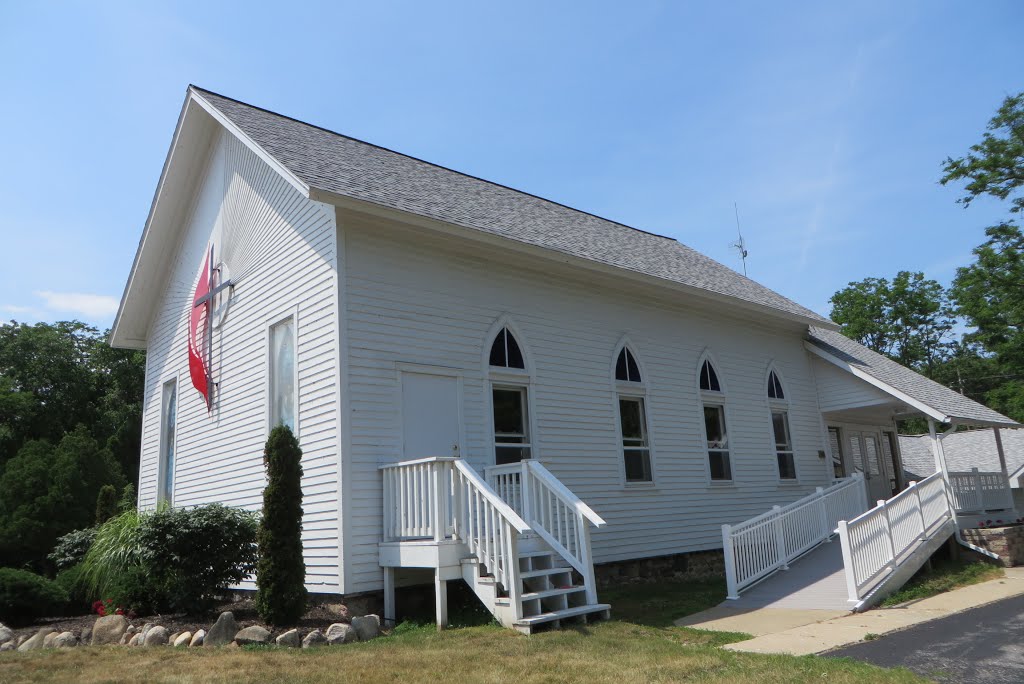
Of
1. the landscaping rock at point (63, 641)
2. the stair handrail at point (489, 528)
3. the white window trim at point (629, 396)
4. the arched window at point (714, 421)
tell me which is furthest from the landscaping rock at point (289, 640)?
the arched window at point (714, 421)

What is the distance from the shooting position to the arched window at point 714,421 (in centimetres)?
1603

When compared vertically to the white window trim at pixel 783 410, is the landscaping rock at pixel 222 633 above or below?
below

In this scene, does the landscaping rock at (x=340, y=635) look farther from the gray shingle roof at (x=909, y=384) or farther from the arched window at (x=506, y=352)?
the gray shingle roof at (x=909, y=384)

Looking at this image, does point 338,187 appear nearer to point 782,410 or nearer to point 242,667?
point 242,667

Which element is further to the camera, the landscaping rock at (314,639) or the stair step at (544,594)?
the stair step at (544,594)

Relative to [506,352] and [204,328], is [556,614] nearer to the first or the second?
[506,352]

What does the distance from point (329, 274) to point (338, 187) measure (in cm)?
122

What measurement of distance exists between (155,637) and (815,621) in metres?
8.16

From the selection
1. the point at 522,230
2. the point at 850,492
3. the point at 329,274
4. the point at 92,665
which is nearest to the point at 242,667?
the point at 92,665

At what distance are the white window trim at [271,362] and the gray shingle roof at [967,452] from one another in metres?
26.7

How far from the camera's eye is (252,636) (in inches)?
342

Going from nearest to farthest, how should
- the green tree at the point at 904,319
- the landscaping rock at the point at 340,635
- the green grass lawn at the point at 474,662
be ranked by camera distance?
the green grass lawn at the point at 474,662, the landscaping rock at the point at 340,635, the green tree at the point at 904,319

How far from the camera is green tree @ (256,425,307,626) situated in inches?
365

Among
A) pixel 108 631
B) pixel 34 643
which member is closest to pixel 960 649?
pixel 108 631
